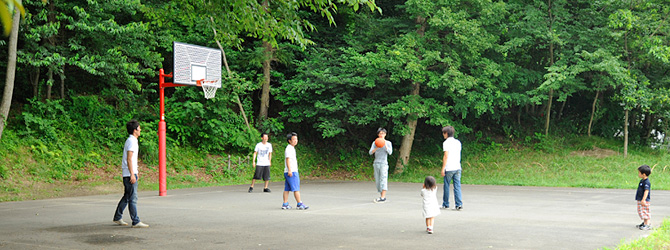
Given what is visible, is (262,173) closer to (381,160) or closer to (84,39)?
(381,160)

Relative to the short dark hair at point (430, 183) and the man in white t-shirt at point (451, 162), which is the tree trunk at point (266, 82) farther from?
the short dark hair at point (430, 183)

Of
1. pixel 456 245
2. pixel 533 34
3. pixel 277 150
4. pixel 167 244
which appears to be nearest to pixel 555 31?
pixel 533 34

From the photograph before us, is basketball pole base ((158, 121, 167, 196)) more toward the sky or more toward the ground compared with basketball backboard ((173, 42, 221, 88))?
more toward the ground

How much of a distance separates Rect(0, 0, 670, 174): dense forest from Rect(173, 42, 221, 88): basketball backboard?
1739 mm

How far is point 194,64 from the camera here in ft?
56.6

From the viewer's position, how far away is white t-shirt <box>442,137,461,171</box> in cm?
1170

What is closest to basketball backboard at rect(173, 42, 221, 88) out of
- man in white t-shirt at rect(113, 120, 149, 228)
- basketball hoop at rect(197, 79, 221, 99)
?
basketball hoop at rect(197, 79, 221, 99)

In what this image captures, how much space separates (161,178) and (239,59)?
1014cm

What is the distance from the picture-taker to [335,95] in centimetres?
2398

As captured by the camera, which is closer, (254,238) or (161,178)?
(254,238)

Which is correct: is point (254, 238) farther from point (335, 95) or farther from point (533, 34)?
point (533, 34)

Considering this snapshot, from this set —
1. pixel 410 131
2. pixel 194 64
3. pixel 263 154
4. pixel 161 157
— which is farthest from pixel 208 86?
pixel 410 131

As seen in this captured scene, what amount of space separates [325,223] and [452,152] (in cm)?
342

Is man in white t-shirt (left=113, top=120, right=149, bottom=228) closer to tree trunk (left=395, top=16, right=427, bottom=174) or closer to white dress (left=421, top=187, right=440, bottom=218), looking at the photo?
white dress (left=421, top=187, right=440, bottom=218)
